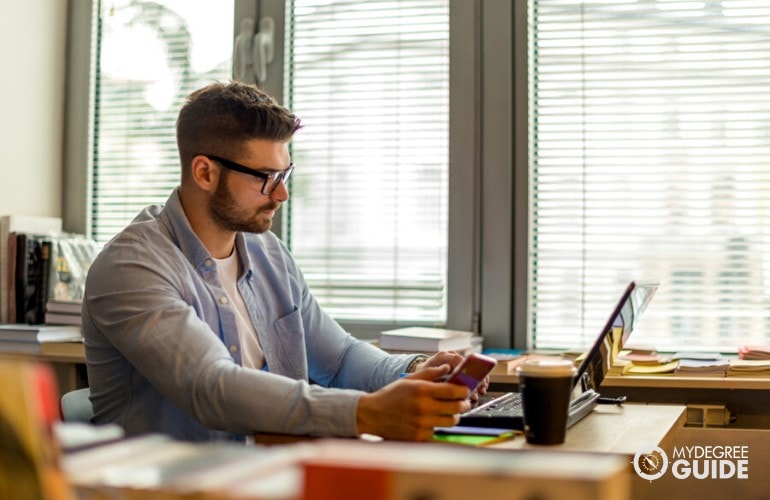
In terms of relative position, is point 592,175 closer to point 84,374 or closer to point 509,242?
point 509,242

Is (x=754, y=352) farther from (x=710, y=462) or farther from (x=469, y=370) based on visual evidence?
(x=469, y=370)

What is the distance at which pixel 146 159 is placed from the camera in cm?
336

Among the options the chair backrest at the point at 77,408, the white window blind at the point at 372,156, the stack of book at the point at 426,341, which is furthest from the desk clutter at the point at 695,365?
the chair backrest at the point at 77,408

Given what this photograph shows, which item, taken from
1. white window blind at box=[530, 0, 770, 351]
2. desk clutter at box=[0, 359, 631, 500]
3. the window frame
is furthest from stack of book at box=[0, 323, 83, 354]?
desk clutter at box=[0, 359, 631, 500]

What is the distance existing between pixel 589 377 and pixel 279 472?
3.95ft

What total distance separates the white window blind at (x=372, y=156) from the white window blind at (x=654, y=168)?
33 cm

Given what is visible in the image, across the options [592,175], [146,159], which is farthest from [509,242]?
[146,159]

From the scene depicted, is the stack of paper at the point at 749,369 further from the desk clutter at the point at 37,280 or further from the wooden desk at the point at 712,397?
the desk clutter at the point at 37,280

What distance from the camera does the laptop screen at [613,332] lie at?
5.13ft

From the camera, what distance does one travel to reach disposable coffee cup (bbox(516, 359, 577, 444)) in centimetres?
137

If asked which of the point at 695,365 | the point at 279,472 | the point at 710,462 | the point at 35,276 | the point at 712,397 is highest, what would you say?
the point at 35,276

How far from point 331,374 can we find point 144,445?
1.50 metres

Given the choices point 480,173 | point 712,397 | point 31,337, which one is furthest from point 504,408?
point 31,337

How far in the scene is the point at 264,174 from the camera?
2.07m
